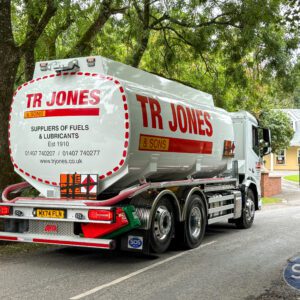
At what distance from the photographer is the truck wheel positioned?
9.05 meters

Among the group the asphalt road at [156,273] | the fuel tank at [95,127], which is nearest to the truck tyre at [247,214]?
the asphalt road at [156,273]

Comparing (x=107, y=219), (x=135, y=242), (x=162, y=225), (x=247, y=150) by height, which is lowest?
(x=135, y=242)

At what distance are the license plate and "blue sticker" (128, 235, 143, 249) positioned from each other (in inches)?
43.2

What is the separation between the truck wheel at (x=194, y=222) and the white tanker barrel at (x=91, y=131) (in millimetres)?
936

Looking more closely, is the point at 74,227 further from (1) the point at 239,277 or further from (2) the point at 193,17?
(2) the point at 193,17

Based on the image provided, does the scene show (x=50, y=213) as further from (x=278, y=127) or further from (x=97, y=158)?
(x=278, y=127)

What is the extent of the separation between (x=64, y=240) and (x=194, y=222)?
301cm

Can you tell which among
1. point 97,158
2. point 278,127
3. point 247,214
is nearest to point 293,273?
point 97,158

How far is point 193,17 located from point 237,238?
19.0 feet

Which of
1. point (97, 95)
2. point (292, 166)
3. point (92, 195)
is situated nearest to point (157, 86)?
point (97, 95)

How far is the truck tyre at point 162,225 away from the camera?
7867 millimetres

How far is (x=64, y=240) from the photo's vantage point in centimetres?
741

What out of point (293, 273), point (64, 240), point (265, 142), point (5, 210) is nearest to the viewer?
point (293, 273)

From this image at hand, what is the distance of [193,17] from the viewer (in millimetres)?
12695
